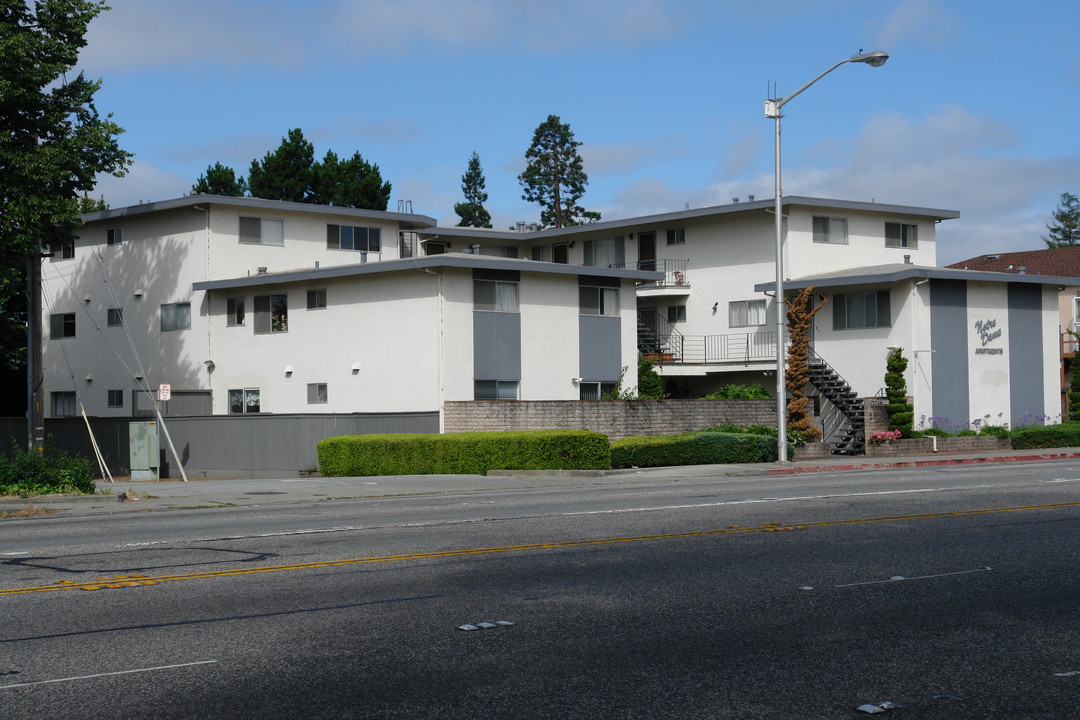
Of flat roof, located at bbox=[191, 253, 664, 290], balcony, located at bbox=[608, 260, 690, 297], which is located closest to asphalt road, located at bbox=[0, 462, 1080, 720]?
flat roof, located at bbox=[191, 253, 664, 290]

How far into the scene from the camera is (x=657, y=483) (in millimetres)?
26672

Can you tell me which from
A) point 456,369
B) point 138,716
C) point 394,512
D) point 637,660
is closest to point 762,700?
point 637,660

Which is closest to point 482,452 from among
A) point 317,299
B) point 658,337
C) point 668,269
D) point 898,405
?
point 317,299

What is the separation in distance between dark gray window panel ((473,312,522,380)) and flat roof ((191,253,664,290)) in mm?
1602

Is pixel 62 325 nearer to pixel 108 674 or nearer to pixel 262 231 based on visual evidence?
pixel 262 231

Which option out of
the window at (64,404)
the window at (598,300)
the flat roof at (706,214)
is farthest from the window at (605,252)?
the window at (64,404)

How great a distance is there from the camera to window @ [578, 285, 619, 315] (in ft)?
129

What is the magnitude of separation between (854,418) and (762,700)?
34526mm

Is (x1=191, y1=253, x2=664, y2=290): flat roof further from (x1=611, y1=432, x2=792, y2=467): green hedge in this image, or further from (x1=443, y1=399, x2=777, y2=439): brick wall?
(x1=611, y1=432, x2=792, y2=467): green hedge

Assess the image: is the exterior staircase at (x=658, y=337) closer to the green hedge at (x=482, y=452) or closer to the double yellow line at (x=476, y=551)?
the green hedge at (x=482, y=452)

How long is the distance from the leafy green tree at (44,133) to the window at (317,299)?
7.02 m

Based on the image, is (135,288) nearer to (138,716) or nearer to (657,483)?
(657,483)

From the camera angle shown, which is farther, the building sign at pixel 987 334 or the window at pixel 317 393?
the building sign at pixel 987 334

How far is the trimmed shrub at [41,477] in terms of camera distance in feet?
76.4
